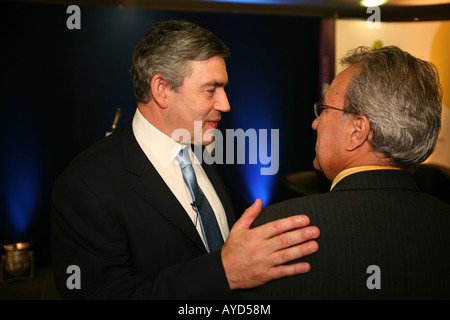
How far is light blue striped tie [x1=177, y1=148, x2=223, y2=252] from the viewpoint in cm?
155

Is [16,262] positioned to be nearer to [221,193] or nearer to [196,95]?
[221,193]

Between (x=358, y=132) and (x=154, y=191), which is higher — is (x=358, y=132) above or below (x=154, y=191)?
above

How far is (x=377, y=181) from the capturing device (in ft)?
3.47

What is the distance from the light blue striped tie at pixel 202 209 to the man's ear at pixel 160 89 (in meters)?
0.24

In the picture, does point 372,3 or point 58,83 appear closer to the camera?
point 58,83

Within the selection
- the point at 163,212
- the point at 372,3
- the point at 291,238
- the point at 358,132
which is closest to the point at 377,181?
the point at 358,132

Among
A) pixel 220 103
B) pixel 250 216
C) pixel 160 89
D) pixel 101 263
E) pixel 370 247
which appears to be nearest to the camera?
pixel 370 247

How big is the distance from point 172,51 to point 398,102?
3.29ft

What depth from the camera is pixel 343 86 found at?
119cm

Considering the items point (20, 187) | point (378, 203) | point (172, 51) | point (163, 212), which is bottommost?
point (20, 187)

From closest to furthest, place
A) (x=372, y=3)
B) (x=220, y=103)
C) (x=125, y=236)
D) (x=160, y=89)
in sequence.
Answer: (x=125, y=236)
(x=160, y=89)
(x=220, y=103)
(x=372, y=3)

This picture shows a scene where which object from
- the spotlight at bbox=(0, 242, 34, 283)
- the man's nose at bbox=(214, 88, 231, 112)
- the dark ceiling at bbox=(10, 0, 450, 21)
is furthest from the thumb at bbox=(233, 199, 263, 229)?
the dark ceiling at bbox=(10, 0, 450, 21)

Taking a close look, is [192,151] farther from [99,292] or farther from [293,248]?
[293,248]

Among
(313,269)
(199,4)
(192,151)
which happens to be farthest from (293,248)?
(199,4)
